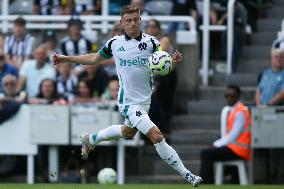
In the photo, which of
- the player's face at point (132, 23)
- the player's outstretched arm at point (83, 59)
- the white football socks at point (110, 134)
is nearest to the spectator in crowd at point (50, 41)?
the white football socks at point (110, 134)

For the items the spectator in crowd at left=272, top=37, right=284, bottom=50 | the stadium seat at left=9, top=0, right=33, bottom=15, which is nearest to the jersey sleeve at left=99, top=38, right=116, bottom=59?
the spectator in crowd at left=272, top=37, right=284, bottom=50

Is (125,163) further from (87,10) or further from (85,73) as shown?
(87,10)

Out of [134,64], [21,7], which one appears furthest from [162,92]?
[134,64]

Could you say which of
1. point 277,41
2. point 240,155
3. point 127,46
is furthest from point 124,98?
point 277,41

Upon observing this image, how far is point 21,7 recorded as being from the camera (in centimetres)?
2328

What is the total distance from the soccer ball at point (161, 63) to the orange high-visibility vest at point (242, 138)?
4.72 meters

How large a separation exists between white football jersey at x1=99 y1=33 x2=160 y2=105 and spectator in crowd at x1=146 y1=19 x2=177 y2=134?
15.1 feet

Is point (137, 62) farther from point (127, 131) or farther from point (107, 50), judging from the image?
point (127, 131)

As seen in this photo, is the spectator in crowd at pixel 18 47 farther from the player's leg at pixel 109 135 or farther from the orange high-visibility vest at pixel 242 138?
the player's leg at pixel 109 135

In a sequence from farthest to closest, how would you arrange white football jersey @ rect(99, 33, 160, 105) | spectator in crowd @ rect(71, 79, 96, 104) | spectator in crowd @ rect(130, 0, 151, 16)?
spectator in crowd @ rect(130, 0, 151, 16), spectator in crowd @ rect(71, 79, 96, 104), white football jersey @ rect(99, 33, 160, 105)

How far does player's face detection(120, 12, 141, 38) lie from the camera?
15430 millimetres

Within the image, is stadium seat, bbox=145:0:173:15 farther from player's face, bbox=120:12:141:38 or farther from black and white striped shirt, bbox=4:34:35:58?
player's face, bbox=120:12:141:38

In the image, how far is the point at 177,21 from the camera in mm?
21703

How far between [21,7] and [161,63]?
8667 mm
